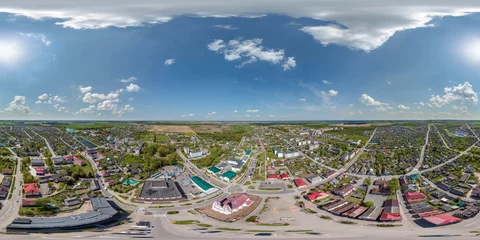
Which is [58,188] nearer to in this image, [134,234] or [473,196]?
[134,234]

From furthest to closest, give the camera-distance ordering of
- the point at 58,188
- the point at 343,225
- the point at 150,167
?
the point at 150,167
the point at 58,188
the point at 343,225

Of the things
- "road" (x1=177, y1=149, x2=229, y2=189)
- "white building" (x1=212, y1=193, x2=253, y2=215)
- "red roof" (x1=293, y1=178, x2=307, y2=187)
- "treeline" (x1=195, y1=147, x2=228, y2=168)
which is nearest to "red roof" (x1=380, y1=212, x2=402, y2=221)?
"red roof" (x1=293, y1=178, x2=307, y2=187)

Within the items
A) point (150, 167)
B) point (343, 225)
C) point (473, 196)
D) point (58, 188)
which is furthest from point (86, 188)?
point (473, 196)

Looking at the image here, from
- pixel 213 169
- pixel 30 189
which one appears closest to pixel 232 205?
pixel 213 169

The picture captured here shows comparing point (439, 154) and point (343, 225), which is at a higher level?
point (439, 154)

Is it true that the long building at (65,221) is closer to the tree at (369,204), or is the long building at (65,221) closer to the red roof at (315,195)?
the red roof at (315,195)
